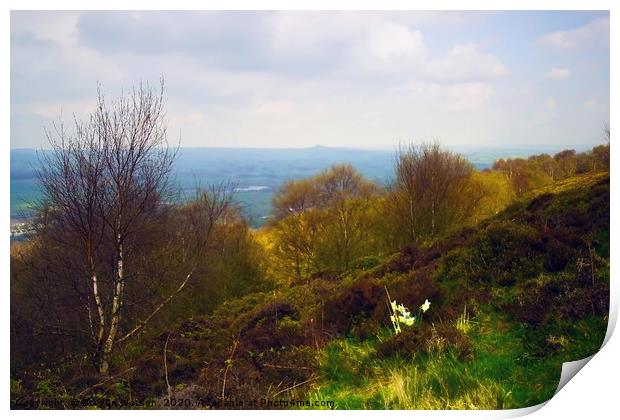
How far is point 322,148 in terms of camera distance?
18.0ft

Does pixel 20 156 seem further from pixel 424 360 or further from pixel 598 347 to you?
pixel 598 347

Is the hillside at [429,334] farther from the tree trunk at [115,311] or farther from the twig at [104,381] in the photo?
the tree trunk at [115,311]

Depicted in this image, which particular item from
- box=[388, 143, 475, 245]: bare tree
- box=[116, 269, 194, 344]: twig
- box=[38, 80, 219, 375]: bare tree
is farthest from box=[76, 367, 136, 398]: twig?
box=[388, 143, 475, 245]: bare tree

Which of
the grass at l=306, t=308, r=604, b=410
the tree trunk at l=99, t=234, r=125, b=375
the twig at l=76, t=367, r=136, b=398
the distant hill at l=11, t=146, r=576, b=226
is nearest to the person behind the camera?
the grass at l=306, t=308, r=604, b=410

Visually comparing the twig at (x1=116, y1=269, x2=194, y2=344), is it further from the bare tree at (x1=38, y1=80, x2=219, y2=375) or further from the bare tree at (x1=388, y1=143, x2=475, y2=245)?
the bare tree at (x1=388, y1=143, x2=475, y2=245)

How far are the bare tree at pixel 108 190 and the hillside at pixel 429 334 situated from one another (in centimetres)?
51

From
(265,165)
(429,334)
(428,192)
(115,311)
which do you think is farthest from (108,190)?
(428,192)

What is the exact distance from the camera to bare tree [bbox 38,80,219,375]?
4848mm

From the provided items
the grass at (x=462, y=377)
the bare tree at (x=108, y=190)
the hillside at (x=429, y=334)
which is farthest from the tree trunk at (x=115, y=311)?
the grass at (x=462, y=377)

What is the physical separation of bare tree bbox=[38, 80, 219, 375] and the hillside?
508mm

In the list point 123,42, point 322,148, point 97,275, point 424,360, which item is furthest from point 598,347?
point 123,42

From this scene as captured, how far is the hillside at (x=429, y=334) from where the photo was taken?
4.35m

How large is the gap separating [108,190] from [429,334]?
284 centimetres

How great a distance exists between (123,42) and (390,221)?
10.4 feet
